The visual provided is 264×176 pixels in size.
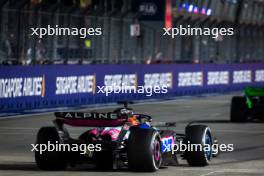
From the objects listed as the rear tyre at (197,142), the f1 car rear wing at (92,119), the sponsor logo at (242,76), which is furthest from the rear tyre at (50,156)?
the sponsor logo at (242,76)

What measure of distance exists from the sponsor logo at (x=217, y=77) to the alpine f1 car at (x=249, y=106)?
54.4 ft

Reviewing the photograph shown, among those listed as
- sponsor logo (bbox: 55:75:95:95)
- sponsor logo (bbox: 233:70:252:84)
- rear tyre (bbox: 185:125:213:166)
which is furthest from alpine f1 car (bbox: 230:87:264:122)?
sponsor logo (bbox: 233:70:252:84)

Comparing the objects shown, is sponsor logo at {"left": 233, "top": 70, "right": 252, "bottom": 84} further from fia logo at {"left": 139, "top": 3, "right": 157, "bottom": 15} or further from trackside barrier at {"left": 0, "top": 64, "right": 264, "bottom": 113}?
fia logo at {"left": 139, "top": 3, "right": 157, "bottom": 15}

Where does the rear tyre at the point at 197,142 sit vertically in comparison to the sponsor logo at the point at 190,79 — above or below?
below

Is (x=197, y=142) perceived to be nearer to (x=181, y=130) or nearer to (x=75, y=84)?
(x=181, y=130)

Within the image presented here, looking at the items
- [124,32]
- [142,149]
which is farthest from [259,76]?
[142,149]

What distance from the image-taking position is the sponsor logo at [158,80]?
3644 centimetres

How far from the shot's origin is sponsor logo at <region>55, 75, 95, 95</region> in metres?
29.7

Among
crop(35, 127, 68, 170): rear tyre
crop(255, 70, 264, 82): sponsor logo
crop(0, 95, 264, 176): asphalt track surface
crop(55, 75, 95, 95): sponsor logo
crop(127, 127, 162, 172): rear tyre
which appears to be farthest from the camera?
crop(255, 70, 264, 82): sponsor logo

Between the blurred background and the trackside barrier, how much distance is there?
0.76 metres

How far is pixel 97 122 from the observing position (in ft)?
45.5

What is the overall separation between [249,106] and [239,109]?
0.26m

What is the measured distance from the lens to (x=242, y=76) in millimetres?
48156

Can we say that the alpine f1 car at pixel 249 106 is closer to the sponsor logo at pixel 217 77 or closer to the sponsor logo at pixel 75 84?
the sponsor logo at pixel 75 84
